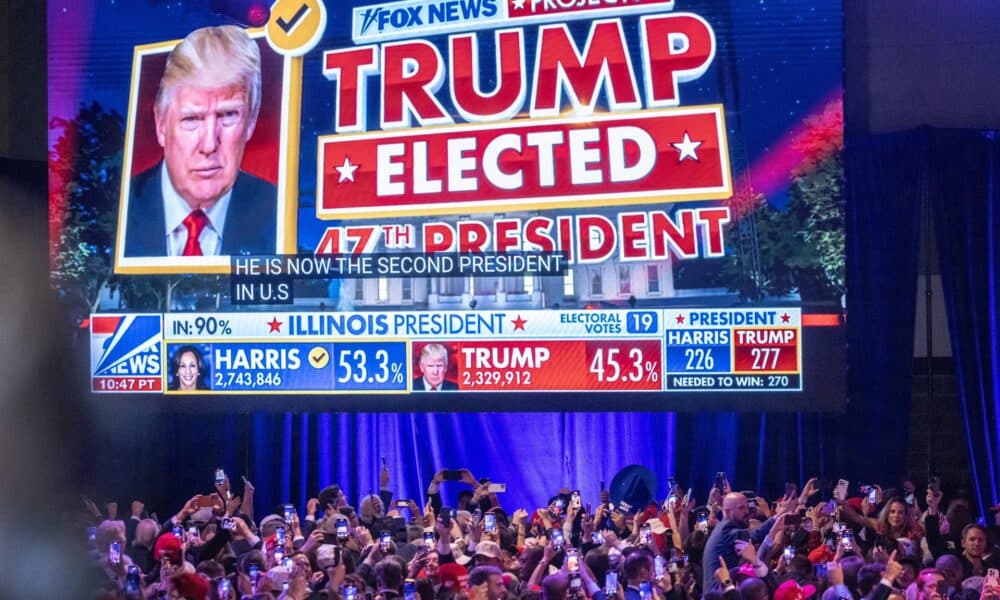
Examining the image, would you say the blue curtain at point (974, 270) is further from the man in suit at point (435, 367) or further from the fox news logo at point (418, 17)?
the man in suit at point (435, 367)

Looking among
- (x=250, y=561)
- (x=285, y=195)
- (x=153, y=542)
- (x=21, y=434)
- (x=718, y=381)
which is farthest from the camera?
(x=21, y=434)

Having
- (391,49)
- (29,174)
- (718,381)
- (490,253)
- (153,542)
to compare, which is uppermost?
(391,49)

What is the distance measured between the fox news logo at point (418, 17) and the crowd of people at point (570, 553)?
10.7 feet

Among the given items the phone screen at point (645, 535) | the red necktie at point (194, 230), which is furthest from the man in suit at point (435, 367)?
the phone screen at point (645, 535)

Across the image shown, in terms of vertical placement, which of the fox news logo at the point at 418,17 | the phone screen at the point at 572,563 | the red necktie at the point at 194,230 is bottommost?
the phone screen at the point at 572,563

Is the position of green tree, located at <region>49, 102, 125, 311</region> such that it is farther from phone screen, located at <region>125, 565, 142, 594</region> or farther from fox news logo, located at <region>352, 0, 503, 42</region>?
phone screen, located at <region>125, 565, 142, 594</region>

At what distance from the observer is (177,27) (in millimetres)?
9469

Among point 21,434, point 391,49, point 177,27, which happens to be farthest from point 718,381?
point 21,434

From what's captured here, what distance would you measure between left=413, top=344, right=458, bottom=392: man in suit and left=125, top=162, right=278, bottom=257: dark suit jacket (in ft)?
4.48

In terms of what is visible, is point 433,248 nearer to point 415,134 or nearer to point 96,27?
point 415,134

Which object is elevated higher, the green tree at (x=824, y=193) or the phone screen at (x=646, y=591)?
the green tree at (x=824, y=193)

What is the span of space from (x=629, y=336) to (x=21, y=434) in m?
5.01

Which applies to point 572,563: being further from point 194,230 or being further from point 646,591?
point 194,230

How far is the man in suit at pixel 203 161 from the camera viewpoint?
9.31 meters
